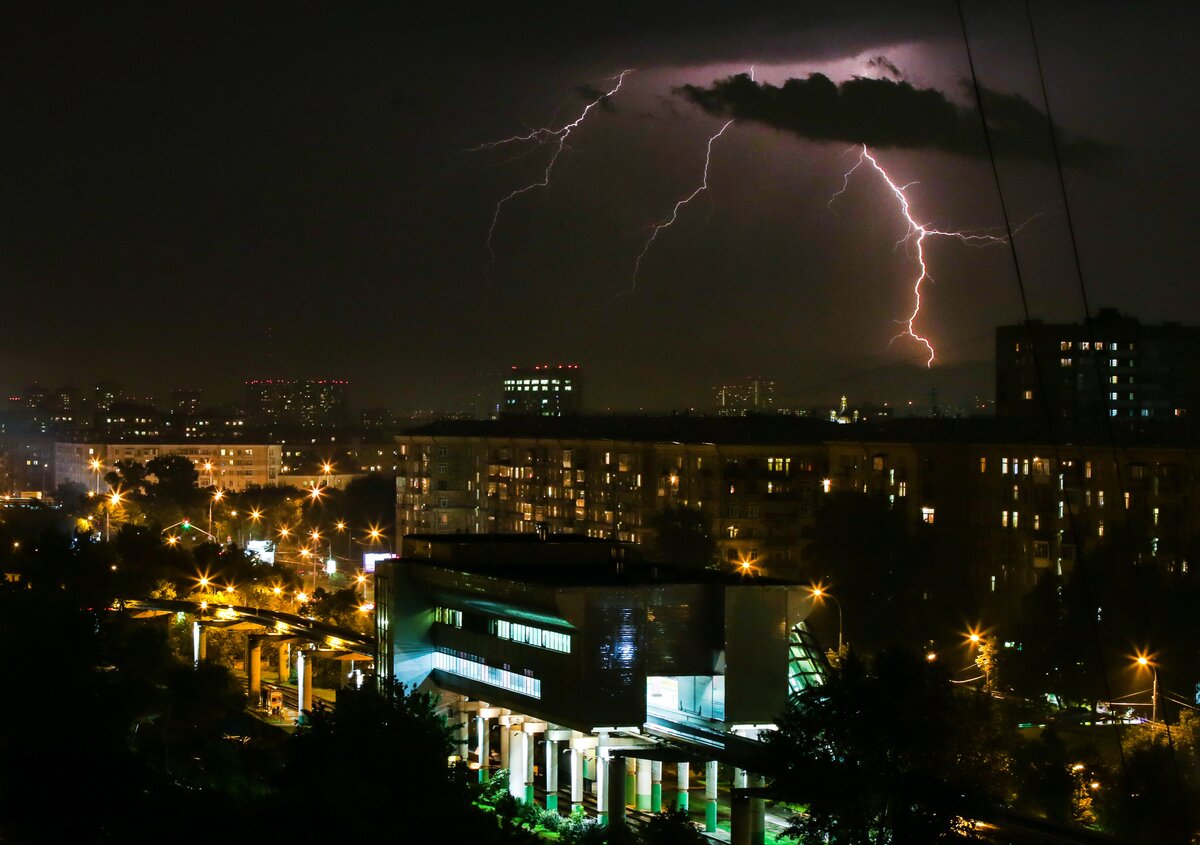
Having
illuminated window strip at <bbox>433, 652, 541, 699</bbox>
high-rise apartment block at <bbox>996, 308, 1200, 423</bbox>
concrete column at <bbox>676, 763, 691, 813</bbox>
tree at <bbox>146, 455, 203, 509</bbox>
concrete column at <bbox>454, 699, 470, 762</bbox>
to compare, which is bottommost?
concrete column at <bbox>676, 763, 691, 813</bbox>

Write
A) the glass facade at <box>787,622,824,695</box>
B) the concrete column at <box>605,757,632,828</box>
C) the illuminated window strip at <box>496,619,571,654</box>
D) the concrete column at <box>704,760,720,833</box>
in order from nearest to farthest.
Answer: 1. the concrete column at <box>605,757,632,828</box>
2. the concrete column at <box>704,760,720,833</box>
3. the illuminated window strip at <box>496,619,571,654</box>
4. the glass facade at <box>787,622,824,695</box>

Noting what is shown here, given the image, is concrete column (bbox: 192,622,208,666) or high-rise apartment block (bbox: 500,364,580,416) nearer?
concrete column (bbox: 192,622,208,666)

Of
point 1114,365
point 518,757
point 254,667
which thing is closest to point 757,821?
point 518,757

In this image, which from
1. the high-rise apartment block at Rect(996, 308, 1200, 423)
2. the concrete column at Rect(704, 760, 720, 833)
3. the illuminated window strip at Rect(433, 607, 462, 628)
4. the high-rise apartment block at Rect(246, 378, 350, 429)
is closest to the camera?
the concrete column at Rect(704, 760, 720, 833)

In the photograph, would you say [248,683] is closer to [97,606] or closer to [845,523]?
[97,606]

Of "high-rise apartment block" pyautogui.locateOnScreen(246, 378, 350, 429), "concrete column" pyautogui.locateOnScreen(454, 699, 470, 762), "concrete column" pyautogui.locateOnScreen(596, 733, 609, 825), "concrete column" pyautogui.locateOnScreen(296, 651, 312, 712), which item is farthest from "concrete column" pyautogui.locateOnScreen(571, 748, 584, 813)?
"high-rise apartment block" pyautogui.locateOnScreen(246, 378, 350, 429)

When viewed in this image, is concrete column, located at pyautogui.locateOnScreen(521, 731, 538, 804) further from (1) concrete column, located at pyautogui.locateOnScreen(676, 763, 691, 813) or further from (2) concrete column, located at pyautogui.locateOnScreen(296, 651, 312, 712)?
(2) concrete column, located at pyautogui.locateOnScreen(296, 651, 312, 712)
